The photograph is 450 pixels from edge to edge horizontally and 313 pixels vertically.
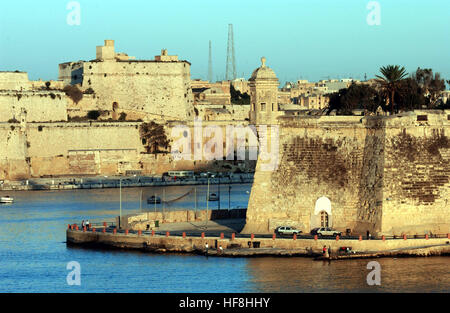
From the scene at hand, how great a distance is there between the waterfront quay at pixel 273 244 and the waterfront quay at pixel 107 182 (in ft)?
107

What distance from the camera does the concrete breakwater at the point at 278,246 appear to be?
39.8 metres

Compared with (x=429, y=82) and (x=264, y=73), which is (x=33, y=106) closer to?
(x=429, y=82)

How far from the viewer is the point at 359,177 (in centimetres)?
4206

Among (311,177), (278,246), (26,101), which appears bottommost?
(278,246)

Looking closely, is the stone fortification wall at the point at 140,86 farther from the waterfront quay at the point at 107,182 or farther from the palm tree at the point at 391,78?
the palm tree at the point at 391,78

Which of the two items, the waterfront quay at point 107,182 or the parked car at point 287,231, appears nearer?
the parked car at point 287,231

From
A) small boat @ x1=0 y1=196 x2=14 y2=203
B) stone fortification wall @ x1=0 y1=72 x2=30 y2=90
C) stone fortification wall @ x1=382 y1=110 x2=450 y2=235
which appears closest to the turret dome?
stone fortification wall @ x1=382 y1=110 x2=450 y2=235

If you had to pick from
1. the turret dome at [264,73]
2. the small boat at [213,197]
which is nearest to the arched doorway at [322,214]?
the turret dome at [264,73]

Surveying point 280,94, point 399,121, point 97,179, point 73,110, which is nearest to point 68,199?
point 97,179

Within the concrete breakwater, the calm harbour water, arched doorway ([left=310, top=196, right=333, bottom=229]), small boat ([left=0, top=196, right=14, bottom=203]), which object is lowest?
the calm harbour water

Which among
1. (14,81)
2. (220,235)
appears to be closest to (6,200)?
(14,81)

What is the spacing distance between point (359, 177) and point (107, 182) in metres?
39.4

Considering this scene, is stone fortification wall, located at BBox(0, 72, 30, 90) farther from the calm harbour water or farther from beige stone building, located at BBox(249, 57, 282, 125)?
beige stone building, located at BBox(249, 57, 282, 125)

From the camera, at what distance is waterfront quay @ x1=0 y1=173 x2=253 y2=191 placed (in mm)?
77062
